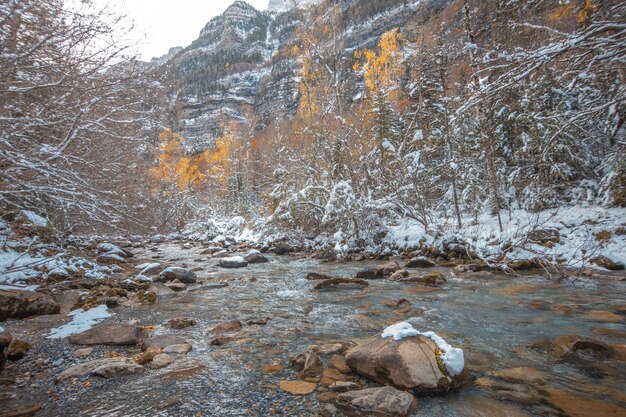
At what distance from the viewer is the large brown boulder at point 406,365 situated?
10.1 ft

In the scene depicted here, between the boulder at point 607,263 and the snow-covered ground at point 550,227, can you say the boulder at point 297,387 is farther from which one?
the boulder at point 607,263

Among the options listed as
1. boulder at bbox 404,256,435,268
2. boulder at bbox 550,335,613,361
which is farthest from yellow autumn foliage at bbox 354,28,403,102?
boulder at bbox 550,335,613,361

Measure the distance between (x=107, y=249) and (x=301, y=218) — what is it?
8.86 metres

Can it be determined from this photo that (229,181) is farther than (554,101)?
Yes

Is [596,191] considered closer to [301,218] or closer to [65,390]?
[301,218]

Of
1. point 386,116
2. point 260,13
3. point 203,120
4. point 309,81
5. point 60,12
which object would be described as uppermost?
point 260,13

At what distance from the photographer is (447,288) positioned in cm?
740

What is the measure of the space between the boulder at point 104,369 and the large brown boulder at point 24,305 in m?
2.84

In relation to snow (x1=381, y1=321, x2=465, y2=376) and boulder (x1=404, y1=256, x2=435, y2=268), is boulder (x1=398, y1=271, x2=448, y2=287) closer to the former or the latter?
boulder (x1=404, y1=256, x2=435, y2=268)

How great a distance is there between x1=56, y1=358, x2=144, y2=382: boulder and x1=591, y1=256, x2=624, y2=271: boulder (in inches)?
381

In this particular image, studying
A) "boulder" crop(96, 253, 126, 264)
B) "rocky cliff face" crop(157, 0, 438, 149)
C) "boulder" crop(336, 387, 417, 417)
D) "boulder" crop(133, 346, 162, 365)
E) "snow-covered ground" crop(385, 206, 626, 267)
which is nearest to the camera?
"boulder" crop(336, 387, 417, 417)

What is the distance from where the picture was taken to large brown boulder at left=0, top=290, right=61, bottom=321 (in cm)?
541

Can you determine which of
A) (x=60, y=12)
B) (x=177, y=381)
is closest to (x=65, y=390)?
(x=177, y=381)

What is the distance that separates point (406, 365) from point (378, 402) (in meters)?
0.53
